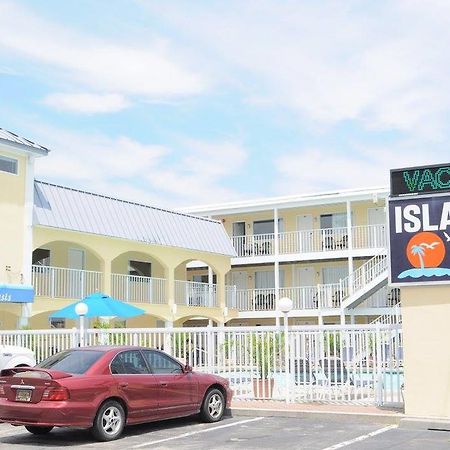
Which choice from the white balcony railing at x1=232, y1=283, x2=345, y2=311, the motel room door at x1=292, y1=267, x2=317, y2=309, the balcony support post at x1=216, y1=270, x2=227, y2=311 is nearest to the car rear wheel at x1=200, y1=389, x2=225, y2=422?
the white balcony railing at x1=232, y1=283, x2=345, y2=311

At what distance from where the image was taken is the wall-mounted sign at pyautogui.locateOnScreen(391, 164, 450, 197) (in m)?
13.8

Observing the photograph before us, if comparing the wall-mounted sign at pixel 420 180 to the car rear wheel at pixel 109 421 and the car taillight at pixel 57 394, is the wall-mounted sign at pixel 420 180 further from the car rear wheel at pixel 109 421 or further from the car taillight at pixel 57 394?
the car taillight at pixel 57 394

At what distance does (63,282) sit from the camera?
27.4m

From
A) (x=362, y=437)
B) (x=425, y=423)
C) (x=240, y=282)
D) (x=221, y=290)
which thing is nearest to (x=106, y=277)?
(x=221, y=290)

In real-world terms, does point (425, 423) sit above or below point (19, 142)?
below

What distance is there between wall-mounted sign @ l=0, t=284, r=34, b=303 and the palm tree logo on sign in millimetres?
13553

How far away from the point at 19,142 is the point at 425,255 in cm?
1531

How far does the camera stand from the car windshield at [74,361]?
12289 millimetres

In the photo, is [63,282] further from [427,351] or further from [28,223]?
[427,351]

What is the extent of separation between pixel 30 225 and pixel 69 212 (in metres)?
1.97

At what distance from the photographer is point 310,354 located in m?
15.8

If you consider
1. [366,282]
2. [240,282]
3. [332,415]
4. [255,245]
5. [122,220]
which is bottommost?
[332,415]

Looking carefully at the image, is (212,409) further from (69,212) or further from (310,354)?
(69,212)

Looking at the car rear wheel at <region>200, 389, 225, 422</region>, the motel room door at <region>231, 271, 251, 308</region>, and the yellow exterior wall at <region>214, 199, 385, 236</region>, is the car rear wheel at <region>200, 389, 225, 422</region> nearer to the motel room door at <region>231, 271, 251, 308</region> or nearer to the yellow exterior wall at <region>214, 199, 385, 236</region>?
the yellow exterior wall at <region>214, 199, 385, 236</region>
